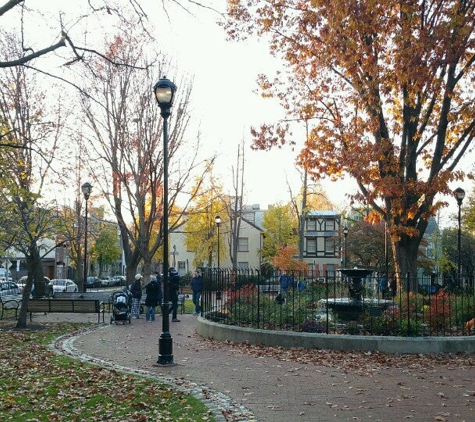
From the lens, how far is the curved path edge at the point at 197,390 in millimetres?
7898

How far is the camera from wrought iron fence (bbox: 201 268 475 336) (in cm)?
1393

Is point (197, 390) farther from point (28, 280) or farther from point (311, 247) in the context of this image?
point (311, 247)

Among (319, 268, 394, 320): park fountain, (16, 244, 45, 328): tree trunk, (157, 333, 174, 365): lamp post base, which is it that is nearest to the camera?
(157, 333, 174, 365): lamp post base

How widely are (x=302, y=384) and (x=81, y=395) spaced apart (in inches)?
133

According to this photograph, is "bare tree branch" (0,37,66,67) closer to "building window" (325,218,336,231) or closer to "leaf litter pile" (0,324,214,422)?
"leaf litter pile" (0,324,214,422)

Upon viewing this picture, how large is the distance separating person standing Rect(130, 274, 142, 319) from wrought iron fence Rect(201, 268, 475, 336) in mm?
4614

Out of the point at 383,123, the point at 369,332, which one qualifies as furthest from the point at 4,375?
the point at 383,123

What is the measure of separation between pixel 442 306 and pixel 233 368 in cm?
554

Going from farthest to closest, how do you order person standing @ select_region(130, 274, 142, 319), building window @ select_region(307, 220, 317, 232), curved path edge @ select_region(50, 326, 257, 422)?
building window @ select_region(307, 220, 317, 232)
person standing @ select_region(130, 274, 142, 319)
curved path edge @ select_region(50, 326, 257, 422)

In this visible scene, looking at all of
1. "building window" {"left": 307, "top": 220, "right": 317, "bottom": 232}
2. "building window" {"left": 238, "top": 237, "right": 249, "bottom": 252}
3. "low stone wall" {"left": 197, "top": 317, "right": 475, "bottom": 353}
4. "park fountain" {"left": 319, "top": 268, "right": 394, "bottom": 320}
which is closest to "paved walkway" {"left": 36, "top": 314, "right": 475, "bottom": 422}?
"low stone wall" {"left": 197, "top": 317, "right": 475, "bottom": 353}

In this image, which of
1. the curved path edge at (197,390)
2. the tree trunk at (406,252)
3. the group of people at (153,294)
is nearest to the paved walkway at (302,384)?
the curved path edge at (197,390)

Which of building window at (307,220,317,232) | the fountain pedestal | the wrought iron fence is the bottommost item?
the wrought iron fence

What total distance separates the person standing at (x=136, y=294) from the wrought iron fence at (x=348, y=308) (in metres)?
4.61

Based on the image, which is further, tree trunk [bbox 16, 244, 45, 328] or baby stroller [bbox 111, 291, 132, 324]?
baby stroller [bbox 111, 291, 132, 324]
